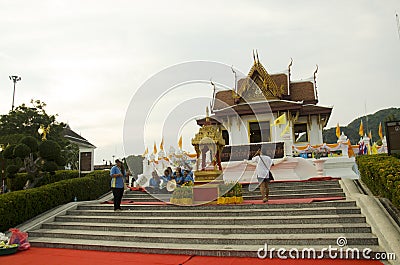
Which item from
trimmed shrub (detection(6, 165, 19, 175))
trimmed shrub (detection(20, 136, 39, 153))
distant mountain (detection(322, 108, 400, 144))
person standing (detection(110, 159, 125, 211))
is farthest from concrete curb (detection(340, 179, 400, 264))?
distant mountain (detection(322, 108, 400, 144))

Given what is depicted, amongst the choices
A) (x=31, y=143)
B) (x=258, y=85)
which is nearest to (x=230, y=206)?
(x=31, y=143)

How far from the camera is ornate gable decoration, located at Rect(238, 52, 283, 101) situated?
62.2 ft

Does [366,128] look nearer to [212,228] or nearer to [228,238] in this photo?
[212,228]

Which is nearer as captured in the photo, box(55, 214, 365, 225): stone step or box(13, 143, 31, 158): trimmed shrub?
box(55, 214, 365, 225): stone step

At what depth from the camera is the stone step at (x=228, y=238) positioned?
18.8ft

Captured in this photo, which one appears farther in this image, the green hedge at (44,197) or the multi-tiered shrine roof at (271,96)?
the multi-tiered shrine roof at (271,96)

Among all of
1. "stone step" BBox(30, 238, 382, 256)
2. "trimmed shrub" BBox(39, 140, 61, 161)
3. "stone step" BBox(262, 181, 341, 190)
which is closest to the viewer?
"stone step" BBox(30, 238, 382, 256)

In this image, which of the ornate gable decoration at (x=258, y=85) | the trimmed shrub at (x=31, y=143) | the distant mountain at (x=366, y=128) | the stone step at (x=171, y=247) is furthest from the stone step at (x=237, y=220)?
the distant mountain at (x=366, y=128)

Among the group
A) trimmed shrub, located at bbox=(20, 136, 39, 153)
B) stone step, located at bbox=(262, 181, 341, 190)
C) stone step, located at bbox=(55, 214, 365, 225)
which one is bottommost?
stone step, located at bbox=(55, 214, 365, 225)

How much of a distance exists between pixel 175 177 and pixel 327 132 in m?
51.5

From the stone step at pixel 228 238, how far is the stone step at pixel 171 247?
11cm

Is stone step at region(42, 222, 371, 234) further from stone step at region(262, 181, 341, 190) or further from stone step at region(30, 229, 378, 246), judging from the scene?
stone step at region(262, 181, 341, 190)

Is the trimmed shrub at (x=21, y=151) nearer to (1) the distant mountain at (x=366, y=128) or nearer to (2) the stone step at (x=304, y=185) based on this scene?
(2) the stone step at (x=304, y=185)

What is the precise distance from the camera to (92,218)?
28.2ft
